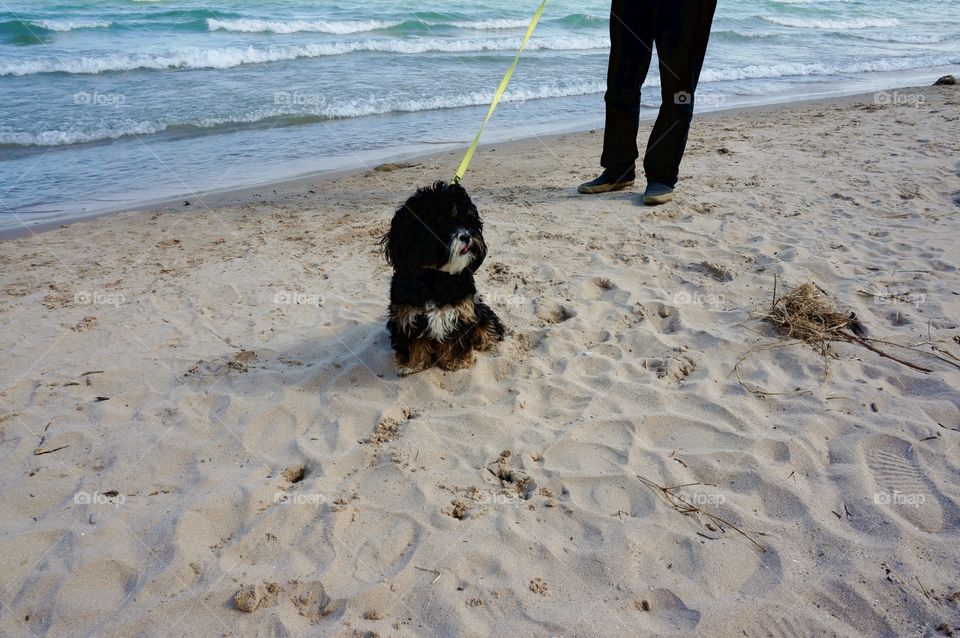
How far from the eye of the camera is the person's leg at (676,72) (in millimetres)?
5277

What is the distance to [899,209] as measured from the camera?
18.7 ft

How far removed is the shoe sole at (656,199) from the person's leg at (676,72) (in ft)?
0.53

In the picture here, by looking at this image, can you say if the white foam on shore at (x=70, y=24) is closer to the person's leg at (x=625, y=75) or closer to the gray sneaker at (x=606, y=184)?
the gray sneaker at (x=606, y=184)

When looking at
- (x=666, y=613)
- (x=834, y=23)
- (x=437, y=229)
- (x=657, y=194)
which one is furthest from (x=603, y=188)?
(x=834, y=23)

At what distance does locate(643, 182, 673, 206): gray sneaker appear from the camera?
6.09 m

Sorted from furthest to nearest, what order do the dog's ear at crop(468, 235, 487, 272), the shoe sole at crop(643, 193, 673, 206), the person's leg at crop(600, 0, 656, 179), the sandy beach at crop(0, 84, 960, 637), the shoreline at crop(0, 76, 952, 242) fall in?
the shoreline at crop(0, 76, 952, 242)
the shoe sole at crop(643, 193, 673, 206)
the person's leg at crop(600, 0, 656, 179)
the dog's ear at crop(468, 235, 487, 272)
the sandy beach at crop(0, 84, 960, 637)

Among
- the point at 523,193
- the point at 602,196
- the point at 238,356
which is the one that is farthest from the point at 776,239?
the point at 238,356

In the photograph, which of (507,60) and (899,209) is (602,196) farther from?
(507,60)

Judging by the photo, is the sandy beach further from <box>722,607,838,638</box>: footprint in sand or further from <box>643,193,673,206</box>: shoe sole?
<box>643,193,673,206</box>: shoe sole

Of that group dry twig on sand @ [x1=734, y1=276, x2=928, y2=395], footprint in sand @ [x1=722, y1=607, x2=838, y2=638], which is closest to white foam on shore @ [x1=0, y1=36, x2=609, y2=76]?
dry twig on sand @ [x1=734, y1=276, x2=928, y2=395]

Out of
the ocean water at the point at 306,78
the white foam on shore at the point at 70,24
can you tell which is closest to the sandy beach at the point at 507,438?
the ocean water at the point at 306,78

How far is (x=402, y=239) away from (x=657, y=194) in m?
3.62

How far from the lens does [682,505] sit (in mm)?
2709

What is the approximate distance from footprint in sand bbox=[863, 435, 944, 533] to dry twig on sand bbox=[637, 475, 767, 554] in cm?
64
